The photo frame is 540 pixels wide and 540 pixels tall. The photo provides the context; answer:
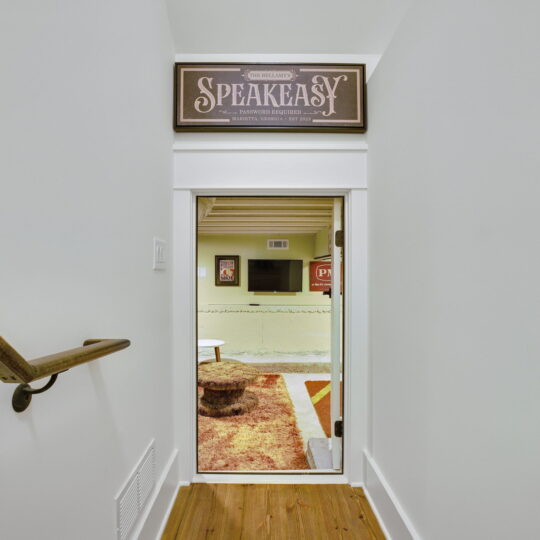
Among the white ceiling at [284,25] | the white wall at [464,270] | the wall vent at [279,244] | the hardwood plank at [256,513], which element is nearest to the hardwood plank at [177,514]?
the hardwood plank at [256,513]

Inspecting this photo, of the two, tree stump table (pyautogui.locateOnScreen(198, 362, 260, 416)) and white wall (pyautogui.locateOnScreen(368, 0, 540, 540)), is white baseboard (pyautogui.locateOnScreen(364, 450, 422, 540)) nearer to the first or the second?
white wall (pyautogui.locateOnScreen(368, 0, 540, 540))

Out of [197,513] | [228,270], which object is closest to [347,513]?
[197,513]

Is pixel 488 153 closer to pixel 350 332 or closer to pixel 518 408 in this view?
pixel 518 408

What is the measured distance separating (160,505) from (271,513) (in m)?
0.57

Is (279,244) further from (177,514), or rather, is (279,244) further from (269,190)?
(177,514)

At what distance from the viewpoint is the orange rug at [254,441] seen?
2559 mm

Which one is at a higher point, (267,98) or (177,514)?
(267,98)

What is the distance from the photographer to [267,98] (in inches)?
75.8

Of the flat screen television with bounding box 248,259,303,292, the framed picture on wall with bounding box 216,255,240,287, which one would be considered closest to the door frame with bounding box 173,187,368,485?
the flat screen television with bounding box 248,259,303,292

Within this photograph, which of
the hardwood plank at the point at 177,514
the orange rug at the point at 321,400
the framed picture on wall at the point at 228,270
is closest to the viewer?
the hardwood plank at the point at 177,514

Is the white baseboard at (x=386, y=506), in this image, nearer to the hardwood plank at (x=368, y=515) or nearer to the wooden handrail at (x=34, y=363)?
the hardwood plank at (x=368, y=515)

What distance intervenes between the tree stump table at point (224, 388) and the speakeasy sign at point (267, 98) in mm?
2360

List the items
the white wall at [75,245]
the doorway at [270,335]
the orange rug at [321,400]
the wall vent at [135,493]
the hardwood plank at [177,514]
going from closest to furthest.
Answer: the white wall at [75,245] → the wall vent at [135,493] → the hardwood plank at [177,514] → the doorway at [270,335] → the orange rug at [321,400]

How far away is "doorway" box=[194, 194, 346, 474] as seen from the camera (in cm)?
235
